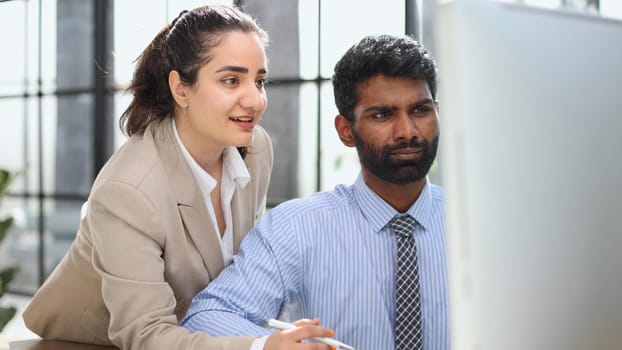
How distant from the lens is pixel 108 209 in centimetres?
139

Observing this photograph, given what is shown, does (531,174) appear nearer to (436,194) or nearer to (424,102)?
(424,102)

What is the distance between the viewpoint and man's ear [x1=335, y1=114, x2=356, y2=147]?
142 cm

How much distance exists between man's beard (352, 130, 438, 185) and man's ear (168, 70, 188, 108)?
472 mm

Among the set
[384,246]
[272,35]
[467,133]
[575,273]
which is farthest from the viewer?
[272,35]

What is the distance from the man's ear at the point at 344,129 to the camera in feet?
4.64

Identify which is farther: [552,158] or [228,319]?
[228,319]

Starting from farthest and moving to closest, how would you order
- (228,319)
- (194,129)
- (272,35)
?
(272,35) → (194,129) → (228,319)

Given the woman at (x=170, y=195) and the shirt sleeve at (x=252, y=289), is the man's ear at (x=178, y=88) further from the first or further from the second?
the shirt sleeve at (x=252, y=289)

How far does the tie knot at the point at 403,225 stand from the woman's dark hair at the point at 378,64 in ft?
0.67

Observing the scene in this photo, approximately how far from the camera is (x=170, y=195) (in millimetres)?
1476

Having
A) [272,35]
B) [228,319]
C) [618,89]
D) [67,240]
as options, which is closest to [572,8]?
[618,89]

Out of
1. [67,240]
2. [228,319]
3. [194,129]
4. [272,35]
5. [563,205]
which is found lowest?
[67,240]

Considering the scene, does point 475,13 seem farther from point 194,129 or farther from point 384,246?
point 194,129

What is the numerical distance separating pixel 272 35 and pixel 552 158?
13.6ft
